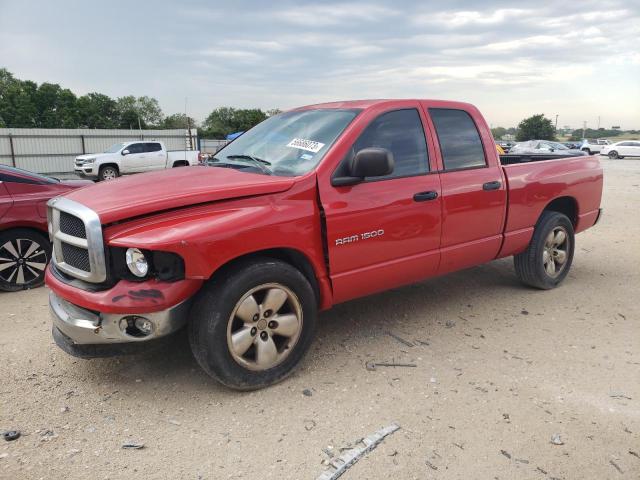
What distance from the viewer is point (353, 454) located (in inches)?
105

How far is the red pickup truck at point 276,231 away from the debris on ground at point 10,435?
526mm

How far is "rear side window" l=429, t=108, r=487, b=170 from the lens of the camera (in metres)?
4.20

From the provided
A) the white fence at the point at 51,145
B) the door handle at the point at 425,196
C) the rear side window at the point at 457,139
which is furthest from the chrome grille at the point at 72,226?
the white fence at the point at 51,145

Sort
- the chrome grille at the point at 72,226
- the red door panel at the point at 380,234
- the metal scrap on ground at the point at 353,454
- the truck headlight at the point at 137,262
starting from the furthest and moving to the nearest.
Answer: the red door panel at the point at 380,234 → the chrome grille at the point at 72,226 → the truck headlight at the point at 137,262 → the metal scrap on ground at the point at 353,454

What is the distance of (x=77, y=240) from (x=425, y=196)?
2472mm

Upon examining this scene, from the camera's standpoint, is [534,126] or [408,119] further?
[534,126]

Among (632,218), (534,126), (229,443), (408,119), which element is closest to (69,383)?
(229,443)

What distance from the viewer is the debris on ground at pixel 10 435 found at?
280 cm

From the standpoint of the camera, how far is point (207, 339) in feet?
9.90

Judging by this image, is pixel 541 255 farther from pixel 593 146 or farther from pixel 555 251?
pixel 593 146

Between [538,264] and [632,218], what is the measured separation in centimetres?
608

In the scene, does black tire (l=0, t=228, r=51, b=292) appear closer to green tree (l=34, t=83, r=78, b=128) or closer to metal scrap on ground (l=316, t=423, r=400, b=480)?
A: metal scrap on ground (l=316, t=423, r=400, b=480)

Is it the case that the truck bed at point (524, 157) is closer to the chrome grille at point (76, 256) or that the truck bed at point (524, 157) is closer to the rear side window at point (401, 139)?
the rear side window at point (401, 139)

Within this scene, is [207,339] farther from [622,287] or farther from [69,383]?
[622,287]
